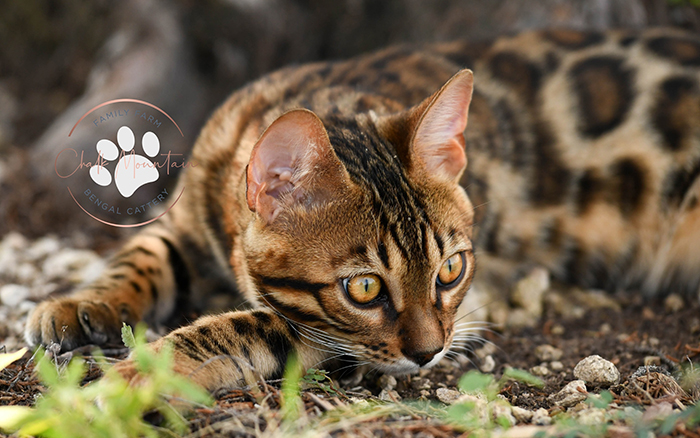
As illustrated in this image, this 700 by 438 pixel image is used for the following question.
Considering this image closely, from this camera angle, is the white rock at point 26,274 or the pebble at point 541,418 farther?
the white rock at point 26,274

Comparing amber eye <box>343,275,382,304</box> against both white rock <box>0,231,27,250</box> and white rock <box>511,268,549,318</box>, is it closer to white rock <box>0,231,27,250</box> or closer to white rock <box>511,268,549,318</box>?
white rock <box>511,268,549,318</box>

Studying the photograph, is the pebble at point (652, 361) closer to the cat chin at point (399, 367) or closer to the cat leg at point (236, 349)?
the cat chin at point (399, 367)

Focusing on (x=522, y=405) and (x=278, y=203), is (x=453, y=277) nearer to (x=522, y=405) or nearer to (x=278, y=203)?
(x=522, y=405)

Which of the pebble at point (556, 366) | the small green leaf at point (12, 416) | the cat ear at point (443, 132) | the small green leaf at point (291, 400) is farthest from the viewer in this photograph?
the pebble at point (556, 366)

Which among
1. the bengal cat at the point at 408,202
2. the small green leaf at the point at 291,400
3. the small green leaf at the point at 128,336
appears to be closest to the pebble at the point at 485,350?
the bengal cat at the point at 408,202

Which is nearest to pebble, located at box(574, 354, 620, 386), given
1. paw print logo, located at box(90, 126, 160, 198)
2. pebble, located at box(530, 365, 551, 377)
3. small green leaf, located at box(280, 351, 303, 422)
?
pebble, located at box(530, 365, 551, 377)

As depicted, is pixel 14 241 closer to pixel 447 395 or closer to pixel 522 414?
pixel 447 395

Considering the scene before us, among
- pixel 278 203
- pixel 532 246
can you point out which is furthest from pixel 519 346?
pixel 278 203
